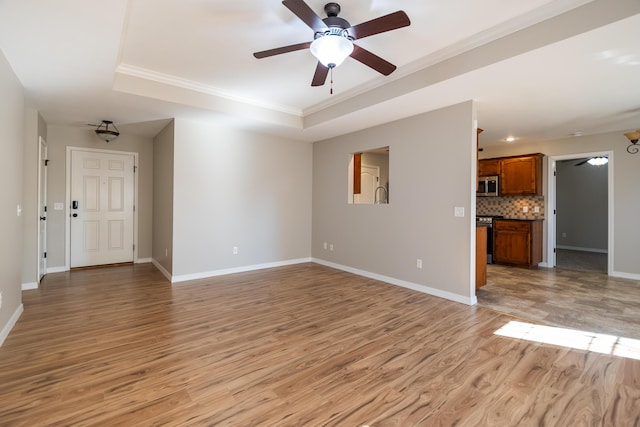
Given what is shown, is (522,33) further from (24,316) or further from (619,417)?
(24,316)

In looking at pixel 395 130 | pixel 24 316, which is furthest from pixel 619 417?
pixel 24 316

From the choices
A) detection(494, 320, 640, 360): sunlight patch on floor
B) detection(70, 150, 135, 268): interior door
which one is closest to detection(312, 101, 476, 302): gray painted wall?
detection(494, 320, 640, 360): sunlight patch on floor

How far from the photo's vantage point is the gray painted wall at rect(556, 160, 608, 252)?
782 centimetres

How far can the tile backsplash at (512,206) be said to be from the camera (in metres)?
6.20

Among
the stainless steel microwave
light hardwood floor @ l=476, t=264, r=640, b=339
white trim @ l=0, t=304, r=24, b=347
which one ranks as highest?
the stainless steel microwave

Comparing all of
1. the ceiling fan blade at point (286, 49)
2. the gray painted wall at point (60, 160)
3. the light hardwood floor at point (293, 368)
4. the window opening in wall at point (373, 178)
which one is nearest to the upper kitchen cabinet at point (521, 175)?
the window opening in wall at point (373, 178)

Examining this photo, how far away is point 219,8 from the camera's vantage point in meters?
2.42

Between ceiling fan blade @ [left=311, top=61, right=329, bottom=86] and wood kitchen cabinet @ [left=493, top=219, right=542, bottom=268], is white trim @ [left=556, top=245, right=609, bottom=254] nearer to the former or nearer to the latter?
wood kitchen cabinet @ [left=493, top=219, right=542, bottom=268]

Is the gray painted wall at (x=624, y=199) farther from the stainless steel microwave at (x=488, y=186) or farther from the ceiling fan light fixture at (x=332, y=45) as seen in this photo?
the ceiling fan light fixture at (x=332, y=45)

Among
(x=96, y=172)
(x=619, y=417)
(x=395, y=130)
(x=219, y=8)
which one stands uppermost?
(x=219, y=8)

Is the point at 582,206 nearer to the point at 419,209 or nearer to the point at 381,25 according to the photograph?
the point at 419,209

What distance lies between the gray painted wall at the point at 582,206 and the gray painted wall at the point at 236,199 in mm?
7425

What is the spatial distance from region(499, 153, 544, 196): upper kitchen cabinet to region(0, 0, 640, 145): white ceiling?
122 centimetres

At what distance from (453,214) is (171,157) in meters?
4.28
